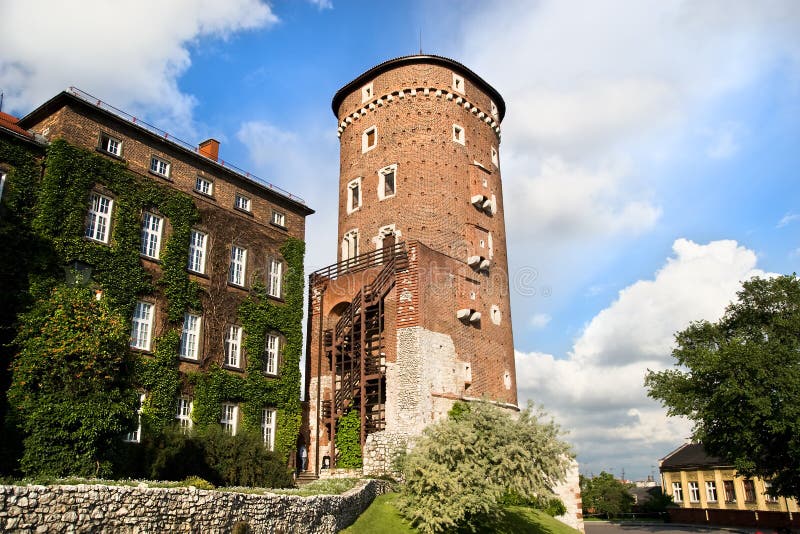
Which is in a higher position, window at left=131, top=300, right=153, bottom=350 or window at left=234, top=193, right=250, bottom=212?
window at left=234, top=193, right=250, bottom=212

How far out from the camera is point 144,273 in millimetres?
25891

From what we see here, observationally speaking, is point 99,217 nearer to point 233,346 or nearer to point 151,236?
point 151,236

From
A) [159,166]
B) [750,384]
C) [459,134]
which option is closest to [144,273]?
[159,166]

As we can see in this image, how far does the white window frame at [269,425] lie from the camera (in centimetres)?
2956

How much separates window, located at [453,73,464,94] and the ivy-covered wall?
56.4 feet

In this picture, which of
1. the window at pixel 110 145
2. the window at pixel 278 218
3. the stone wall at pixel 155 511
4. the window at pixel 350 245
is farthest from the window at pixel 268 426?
the window at pixel 110 145

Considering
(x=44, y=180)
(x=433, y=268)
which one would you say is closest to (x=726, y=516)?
(x=433, y=268)

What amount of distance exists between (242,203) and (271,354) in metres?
7.71

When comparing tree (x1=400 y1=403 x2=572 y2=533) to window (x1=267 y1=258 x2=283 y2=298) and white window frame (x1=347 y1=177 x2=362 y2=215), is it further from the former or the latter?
white window frame (x1=347 y1=177 x2=362 y2=215)

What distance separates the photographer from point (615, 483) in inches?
2687

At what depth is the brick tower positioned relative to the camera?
30500 millimetres

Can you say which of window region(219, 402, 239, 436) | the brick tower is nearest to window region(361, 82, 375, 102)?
the brick tower

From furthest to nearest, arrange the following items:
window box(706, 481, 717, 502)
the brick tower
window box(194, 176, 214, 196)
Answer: window box(706, 481, 717, 502) → the brick tower → window box(194, 176, 214, 196)

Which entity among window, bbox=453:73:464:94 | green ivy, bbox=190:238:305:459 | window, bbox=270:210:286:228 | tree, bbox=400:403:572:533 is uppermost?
window, bbox=453:73:464:94
